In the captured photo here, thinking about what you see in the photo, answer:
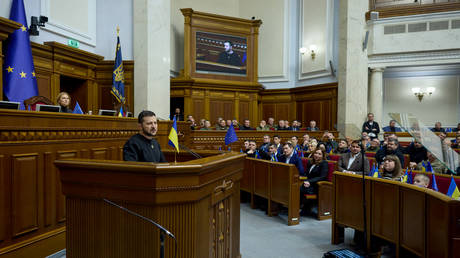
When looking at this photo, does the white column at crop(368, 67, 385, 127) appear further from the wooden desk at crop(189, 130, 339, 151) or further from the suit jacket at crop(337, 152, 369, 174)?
the suit jacket at crop(337, 152, 369, 174)

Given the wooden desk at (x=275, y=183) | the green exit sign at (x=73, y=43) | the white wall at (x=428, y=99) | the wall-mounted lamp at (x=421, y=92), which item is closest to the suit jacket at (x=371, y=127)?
the white wall at (x=428, y=99)

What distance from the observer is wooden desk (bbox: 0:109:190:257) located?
2869 millimetres

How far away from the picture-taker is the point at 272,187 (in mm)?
5562

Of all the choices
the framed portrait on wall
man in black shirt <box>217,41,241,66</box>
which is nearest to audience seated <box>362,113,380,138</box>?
the framed portrait on wall

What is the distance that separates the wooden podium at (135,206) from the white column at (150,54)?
304 inches

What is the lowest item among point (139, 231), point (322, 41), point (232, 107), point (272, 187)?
point (272, 187)

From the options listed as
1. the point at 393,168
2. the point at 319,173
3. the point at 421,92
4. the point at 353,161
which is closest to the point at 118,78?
the point at 319,173

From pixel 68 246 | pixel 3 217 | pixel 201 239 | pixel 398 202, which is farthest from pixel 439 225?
pixel 3 217

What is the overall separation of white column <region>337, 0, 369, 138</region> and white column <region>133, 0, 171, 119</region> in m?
6.49

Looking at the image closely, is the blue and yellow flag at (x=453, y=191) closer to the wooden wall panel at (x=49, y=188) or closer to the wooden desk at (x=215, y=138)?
the wooden wall panel at (x=49, y=188)

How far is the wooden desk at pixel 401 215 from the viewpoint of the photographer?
2.59 metres

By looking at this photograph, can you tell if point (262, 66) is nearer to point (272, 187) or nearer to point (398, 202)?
point (272, 187)

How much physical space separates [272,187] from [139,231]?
400cm

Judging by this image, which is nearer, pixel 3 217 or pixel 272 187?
pixel 3 217
